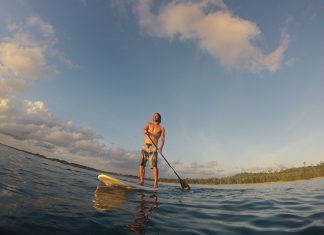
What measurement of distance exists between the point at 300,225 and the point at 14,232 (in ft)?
18.0

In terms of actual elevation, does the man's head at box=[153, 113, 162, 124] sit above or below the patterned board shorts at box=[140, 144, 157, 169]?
above

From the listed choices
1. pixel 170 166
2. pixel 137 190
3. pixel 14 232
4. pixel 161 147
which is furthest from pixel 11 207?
pixel 170 166

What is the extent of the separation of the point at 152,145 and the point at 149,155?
1.85 ft

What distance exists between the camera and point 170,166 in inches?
568

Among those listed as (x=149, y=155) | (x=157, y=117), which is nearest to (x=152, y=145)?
(x=149, y=155)

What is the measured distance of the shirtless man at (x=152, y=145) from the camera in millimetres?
13000

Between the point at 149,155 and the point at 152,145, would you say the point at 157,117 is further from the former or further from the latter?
the point at 149,155

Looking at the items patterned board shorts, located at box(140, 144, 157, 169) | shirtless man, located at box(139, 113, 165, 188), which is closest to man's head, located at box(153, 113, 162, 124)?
shirtless man, located at box(139, 113, 165, 188)

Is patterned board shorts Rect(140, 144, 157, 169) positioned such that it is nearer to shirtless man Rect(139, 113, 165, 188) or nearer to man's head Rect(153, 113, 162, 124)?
shirtless man Rect(139, 113, 165, 188)

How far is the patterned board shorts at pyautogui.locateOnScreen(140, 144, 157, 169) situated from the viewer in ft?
42.8

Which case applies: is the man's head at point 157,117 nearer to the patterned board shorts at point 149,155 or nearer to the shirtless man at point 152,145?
the shirtless man at point 152,145

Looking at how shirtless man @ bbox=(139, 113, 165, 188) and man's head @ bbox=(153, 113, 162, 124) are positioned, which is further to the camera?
man's head @ bbox=(153, 113, 162, 124)

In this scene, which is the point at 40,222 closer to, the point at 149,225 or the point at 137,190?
the point at 149,225

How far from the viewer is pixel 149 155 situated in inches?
518
